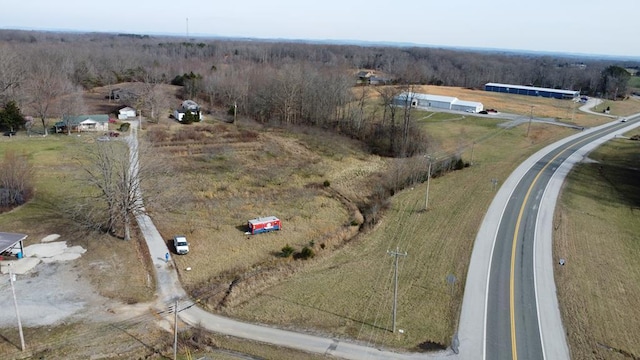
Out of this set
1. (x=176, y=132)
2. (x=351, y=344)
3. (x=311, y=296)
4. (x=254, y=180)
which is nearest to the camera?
(x=351, y=344)

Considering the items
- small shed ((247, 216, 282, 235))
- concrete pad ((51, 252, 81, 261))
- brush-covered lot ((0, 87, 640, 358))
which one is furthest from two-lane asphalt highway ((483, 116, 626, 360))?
concrete pad ((51, 252, 81, 261))

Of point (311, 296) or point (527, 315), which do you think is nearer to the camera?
point (527, 315)

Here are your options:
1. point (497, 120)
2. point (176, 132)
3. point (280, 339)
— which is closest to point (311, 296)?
point (280, 339)

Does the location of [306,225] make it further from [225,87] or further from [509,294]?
[225,87]

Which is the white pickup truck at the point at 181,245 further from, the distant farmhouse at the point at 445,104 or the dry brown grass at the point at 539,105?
the distant farmhouse at the point at 445,104

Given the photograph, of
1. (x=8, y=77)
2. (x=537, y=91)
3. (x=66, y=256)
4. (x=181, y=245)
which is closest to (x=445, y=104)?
(x=537, y=91)

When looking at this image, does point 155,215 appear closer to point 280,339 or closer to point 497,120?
point 280,339
